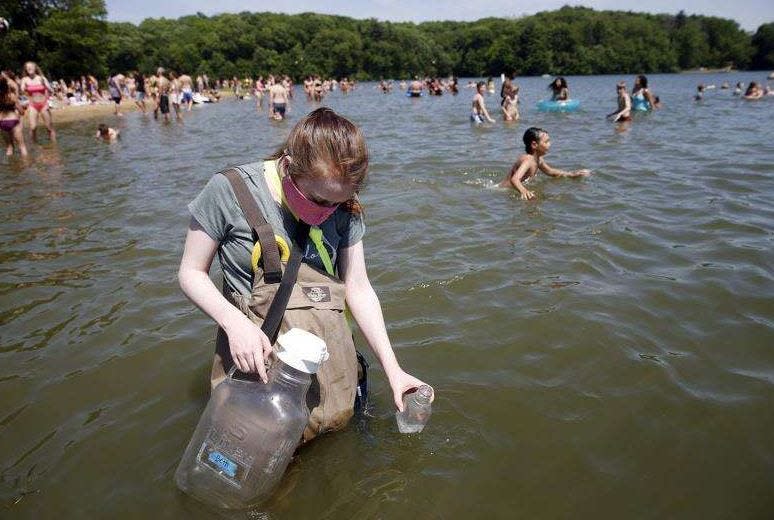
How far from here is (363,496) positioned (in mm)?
2514

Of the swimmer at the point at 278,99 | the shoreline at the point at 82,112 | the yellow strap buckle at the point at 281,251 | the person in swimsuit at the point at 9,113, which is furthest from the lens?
the shoreline at the point at 82,112

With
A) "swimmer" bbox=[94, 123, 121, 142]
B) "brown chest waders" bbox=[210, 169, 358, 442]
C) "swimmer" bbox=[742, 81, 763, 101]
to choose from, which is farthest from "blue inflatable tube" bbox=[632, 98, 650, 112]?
"brown chest waders" bbox=[210, 169, 358, 442]

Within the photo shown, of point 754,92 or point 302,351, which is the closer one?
point 302,351

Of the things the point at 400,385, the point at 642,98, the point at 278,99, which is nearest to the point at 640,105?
the point at 642,98

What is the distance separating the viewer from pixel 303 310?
2.12 metres

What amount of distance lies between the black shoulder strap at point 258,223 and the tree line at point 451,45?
9904 centimetres

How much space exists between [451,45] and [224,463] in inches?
6269

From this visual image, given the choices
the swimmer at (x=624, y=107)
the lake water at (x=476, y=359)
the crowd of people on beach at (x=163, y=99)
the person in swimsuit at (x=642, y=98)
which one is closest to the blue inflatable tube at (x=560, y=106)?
the crowd of people on beach at (x=163, y=99)

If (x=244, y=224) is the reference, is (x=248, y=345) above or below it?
below

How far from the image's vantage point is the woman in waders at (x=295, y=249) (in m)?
1.91

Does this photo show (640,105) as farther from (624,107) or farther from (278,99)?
(278,99)

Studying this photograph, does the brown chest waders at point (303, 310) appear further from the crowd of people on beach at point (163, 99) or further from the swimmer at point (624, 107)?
the swimmer at point (624, 107)

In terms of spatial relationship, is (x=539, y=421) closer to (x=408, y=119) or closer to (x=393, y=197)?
(x=393, y=197)

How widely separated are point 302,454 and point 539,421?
1453mm
